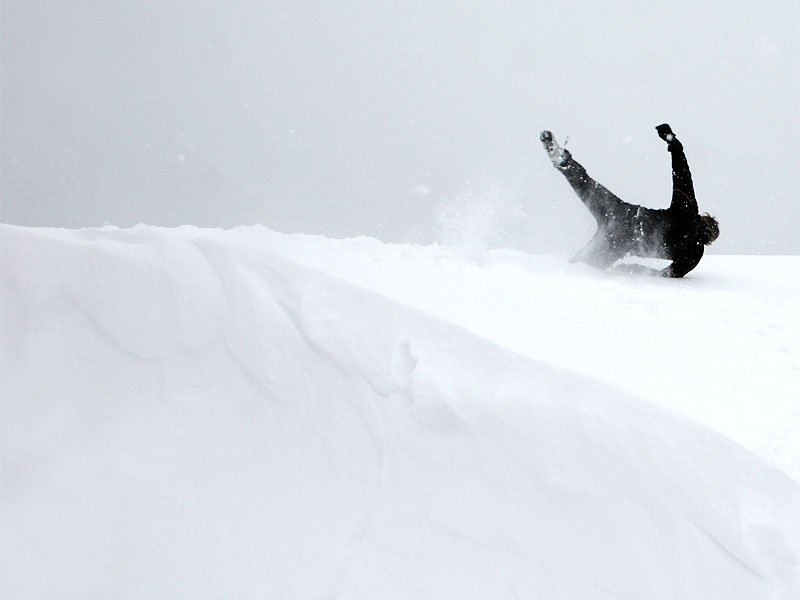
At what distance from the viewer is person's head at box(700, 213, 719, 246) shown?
3820 mm

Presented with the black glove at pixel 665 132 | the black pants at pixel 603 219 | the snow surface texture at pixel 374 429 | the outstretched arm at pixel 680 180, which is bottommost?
the snow surface texture at pixel 374 429

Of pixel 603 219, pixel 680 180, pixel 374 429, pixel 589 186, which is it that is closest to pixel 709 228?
pixel 680 180

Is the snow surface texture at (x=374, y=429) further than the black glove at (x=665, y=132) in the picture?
No

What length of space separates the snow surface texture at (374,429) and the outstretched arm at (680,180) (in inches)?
48.1

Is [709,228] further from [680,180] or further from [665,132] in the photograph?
[665,132]

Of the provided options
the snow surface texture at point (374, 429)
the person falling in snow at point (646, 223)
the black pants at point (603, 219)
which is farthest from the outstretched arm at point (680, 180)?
the snow surface texture at point (374, 429)

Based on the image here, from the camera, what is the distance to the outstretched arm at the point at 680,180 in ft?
12.5

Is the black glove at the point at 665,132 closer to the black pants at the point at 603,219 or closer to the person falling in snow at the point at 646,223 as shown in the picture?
the person falling in snow at the point at 646,223

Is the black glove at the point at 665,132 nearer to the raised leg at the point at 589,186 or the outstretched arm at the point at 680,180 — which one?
the outstretched arm at the point at 680,180

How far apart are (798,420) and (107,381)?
2.31 metres

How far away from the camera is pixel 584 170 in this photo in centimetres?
385

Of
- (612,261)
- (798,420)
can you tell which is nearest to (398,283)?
(798,420)

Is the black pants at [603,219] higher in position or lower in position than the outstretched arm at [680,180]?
lower

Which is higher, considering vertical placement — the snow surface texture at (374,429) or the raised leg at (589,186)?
the raised leg at (589,186)
